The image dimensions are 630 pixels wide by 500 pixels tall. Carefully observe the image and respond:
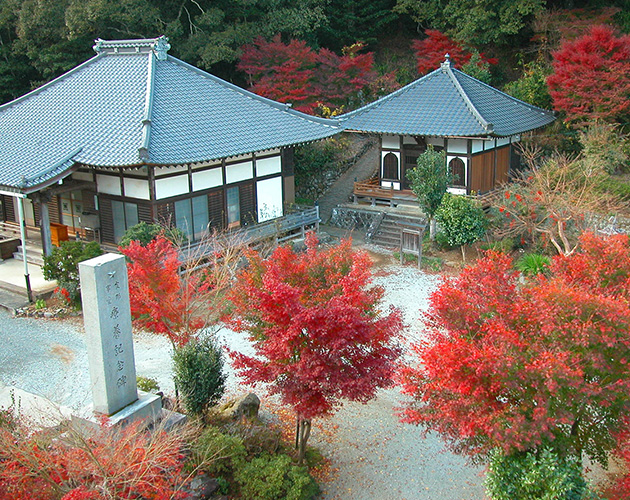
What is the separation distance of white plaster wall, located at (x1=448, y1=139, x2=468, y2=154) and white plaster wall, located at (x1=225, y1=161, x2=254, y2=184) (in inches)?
312

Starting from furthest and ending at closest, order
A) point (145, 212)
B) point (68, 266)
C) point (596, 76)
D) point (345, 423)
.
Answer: point (596, 76) → point (145, 212) → point (68, 266) → point (345, 423)

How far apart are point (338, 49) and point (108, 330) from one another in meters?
33.3

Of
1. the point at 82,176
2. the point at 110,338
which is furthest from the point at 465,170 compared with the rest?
the point at 110,338

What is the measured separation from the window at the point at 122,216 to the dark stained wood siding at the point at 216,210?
241cm

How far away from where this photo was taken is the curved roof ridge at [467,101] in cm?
2327

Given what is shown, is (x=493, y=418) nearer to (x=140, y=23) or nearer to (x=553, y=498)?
(x=553, y=498)

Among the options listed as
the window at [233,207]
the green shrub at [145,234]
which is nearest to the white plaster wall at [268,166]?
the window at [233,207]

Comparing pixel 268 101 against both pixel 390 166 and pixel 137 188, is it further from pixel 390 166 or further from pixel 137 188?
pixel 137 188

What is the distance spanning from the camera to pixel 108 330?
399 inches

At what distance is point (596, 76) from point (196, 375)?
1996 centimetres

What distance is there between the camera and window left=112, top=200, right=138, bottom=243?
1923 cm

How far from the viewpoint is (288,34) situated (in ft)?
115

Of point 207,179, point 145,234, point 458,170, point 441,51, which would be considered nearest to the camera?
point 145,234

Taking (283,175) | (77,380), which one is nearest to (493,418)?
(77,380)
